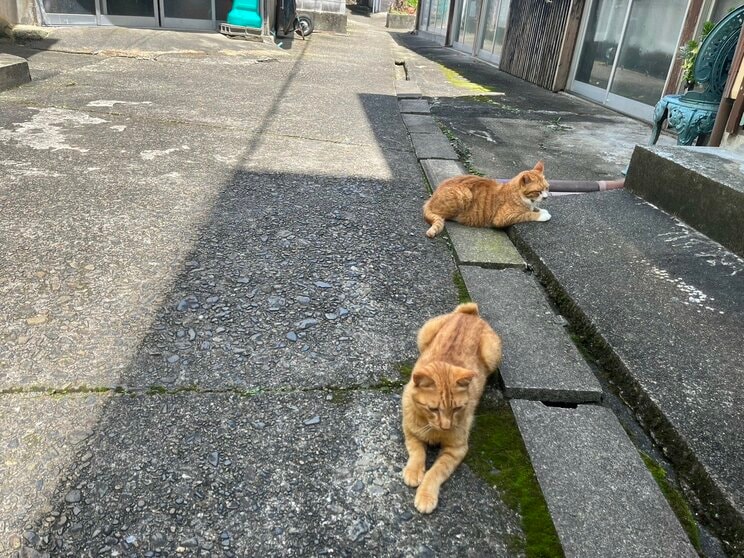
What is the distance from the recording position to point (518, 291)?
286 cm

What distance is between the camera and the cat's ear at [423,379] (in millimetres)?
1750

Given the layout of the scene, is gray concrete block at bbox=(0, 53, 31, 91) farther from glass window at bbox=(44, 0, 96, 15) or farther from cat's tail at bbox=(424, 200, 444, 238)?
cat's tail at bbox=(424, 200, 444, 238)

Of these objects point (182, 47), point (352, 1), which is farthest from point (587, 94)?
point (352, 1)

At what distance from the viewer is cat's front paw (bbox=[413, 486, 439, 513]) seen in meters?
1.65

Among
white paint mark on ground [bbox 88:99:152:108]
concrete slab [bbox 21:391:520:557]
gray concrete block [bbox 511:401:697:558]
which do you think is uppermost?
white paint mark on ground [bbox 88:99:152:108]

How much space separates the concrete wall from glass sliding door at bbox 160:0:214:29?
2620 mm

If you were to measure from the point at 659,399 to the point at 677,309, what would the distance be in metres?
0.73

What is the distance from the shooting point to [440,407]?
67.7 inches

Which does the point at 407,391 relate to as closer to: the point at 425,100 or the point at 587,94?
the point at 425,100

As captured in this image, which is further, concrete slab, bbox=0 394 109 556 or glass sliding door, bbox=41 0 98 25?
glass sliding door, bbox=41 0 98 25

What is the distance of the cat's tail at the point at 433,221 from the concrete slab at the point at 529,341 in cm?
50

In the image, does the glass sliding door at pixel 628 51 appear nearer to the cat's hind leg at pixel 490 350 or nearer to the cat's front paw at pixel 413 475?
the cat's hind leg at pixel 490 350

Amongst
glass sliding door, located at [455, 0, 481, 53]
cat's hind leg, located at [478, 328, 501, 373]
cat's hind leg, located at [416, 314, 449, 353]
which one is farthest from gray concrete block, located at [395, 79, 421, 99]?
cat's hind leg, located at [478, 328, 501, 373]

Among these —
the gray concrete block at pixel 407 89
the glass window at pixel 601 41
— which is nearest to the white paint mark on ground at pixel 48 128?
the gray concrete block at pixel 407 89
